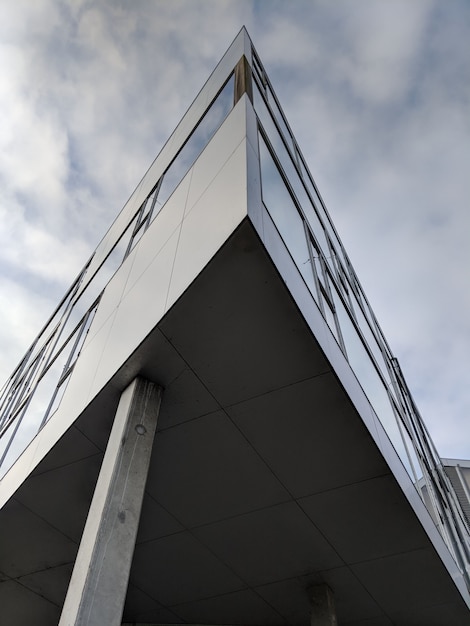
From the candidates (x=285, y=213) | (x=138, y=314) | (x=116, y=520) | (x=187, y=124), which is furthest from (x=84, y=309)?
(x=116, y=520)

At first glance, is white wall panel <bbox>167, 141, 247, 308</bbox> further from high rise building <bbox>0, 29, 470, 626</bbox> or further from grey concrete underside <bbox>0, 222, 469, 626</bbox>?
grey concrete underside <bbox>0, 222, 469, 626</bbox>

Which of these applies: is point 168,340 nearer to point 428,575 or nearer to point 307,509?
point 307,509

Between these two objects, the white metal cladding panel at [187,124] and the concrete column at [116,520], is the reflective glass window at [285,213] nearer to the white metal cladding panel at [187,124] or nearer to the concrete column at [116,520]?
the concrete column at [116,520]

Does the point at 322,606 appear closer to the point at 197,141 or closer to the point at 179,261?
the point at 179,261

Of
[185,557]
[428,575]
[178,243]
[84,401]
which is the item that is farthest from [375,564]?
[178,243]

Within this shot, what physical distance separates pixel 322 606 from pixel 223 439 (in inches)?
149

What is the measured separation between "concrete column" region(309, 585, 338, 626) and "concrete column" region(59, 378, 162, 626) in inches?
182

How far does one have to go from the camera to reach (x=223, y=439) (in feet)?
19.9

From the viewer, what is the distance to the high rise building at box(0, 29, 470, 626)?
493cm

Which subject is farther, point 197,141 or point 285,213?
point 197,141

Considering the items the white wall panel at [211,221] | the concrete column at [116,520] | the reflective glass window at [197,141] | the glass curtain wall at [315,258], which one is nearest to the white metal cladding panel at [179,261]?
the white wall panel at [211,221]

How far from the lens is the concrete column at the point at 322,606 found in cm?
759

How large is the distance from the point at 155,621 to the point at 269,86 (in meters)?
10.6

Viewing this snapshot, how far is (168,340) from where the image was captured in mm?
5270
